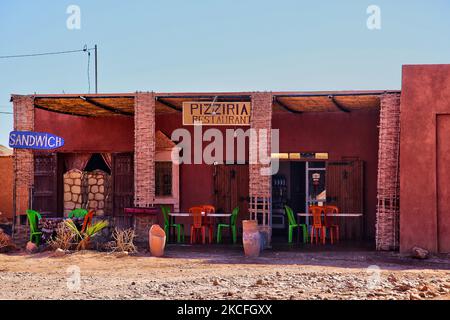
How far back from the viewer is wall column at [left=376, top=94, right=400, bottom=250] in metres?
13.1

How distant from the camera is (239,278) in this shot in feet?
32.2

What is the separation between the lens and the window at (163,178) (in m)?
16.4

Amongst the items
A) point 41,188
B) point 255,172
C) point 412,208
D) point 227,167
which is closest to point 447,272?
point 412,208

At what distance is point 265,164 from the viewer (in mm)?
13430

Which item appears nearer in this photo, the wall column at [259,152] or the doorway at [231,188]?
the wall column at [259,152]

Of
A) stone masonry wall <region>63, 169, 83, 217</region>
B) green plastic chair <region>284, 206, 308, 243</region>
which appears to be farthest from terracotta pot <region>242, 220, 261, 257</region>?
stone masonry wall <region>63, 169, 83, 217</region>

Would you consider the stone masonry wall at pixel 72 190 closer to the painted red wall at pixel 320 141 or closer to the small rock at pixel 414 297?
the painted red wall at pixel 320 141

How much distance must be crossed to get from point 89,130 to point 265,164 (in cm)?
565

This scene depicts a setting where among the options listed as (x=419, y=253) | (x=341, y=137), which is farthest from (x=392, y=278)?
(x=341, y=137)

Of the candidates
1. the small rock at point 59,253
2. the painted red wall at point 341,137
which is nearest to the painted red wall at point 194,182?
the painted red wall at point 341,137

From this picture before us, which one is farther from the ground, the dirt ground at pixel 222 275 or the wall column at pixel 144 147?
the wall column at pixel 144 147

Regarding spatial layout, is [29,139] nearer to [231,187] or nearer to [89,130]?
[89,130]

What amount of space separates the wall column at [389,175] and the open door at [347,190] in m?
2.48
